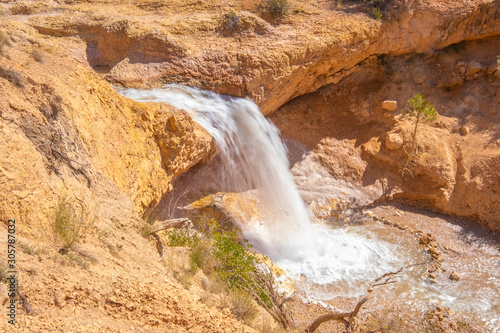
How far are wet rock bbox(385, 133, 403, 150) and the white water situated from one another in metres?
2.21

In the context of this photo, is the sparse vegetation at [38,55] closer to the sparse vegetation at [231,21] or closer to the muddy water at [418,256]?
the sparse vegetation at [231,21]

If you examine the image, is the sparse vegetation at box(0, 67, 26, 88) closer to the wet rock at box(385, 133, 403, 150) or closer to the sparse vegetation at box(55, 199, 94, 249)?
the sparse vegetation at box(55, 199, 94, 249)

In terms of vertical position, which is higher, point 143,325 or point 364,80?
point 364,80

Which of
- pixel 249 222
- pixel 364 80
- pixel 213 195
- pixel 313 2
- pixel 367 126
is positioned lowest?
pixel 249 222

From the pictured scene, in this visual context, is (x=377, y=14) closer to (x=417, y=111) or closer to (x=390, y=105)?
(x=390, y=105)

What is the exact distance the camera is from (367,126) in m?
9.40

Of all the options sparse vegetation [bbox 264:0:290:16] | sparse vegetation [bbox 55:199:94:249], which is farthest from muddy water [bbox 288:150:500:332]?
sparse vegetation [bbox 55:199:94:249]

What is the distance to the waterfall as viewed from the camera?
270 inches

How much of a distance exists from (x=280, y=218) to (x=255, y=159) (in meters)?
1.31

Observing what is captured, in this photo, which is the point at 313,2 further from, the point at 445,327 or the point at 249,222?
the point at 445,327

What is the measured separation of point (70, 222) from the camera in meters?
3.08

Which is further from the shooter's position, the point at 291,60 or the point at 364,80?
the point at 364,80

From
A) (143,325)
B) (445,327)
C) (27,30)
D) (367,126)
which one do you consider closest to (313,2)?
(367,126)

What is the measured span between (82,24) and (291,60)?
450 centimetres
